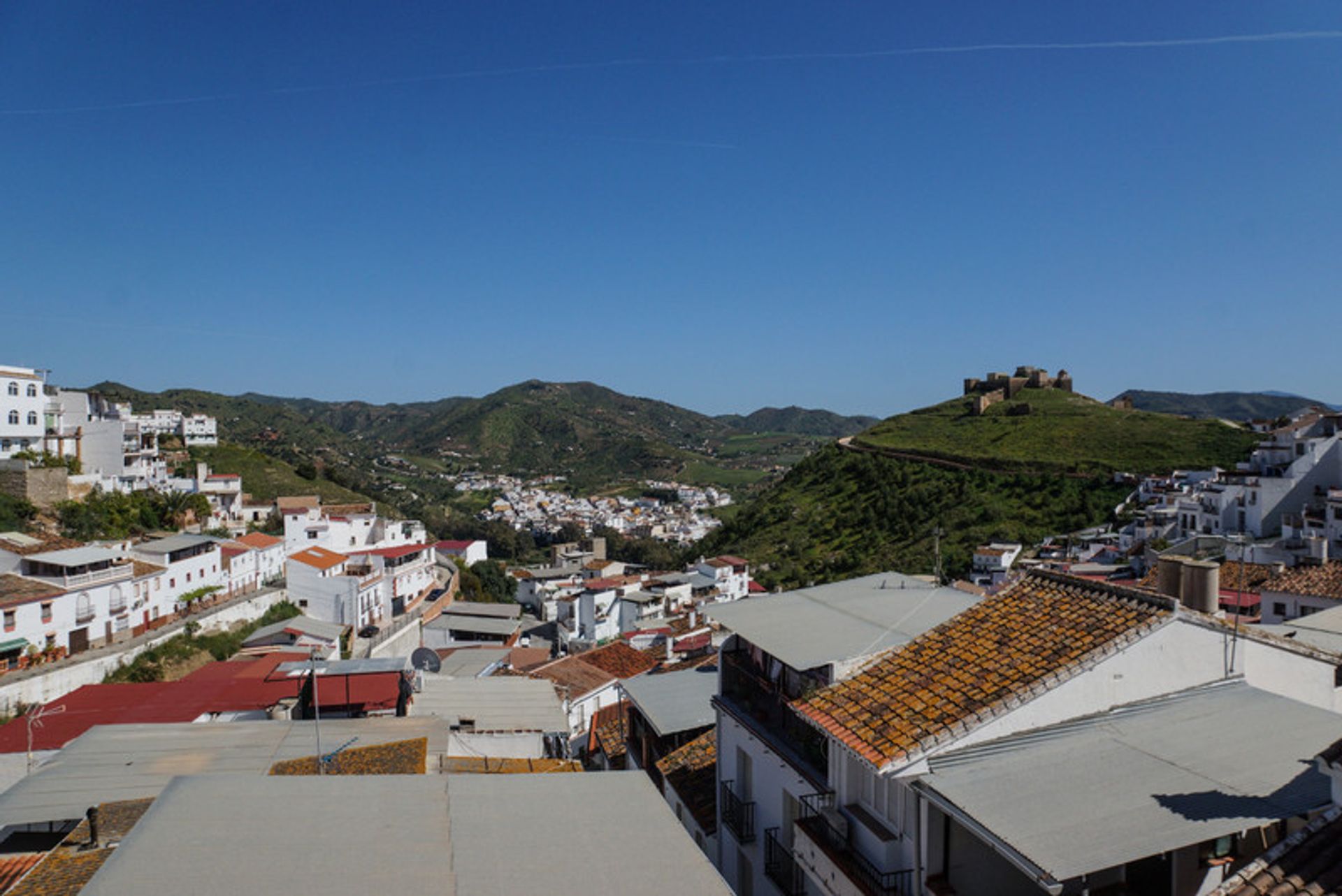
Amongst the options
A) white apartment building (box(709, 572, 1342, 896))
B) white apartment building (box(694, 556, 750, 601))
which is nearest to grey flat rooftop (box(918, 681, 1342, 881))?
white apartment building (box(709, 572, 1342, 896))

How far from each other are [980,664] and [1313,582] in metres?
16.1

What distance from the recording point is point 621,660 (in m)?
23.4

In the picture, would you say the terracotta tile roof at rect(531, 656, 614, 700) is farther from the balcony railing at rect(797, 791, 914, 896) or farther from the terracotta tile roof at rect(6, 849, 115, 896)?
the terracotta tile roof at rect(6, 849, 115, 896)

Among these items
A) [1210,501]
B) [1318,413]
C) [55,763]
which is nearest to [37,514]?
[55,763]

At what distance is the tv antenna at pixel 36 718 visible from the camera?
1129 cm

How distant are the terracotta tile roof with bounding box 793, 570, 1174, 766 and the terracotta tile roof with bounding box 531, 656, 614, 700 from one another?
43.9 ft

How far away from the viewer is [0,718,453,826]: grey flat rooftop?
752 cm

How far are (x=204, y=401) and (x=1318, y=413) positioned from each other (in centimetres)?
11768

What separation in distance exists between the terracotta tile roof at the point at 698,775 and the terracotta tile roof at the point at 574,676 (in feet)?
25.7

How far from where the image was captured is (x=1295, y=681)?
6.74 metres

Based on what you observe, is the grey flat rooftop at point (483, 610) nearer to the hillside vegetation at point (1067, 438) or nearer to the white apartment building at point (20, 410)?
the white apartment building at point (20, 410)

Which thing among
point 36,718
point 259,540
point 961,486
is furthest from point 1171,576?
point 961,486

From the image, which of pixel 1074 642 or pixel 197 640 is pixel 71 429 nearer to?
pixel 197 640

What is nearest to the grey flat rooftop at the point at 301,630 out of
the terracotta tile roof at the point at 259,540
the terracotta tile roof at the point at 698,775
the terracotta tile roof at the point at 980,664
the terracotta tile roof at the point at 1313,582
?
the terracotta tile roof at the point at 259,540
